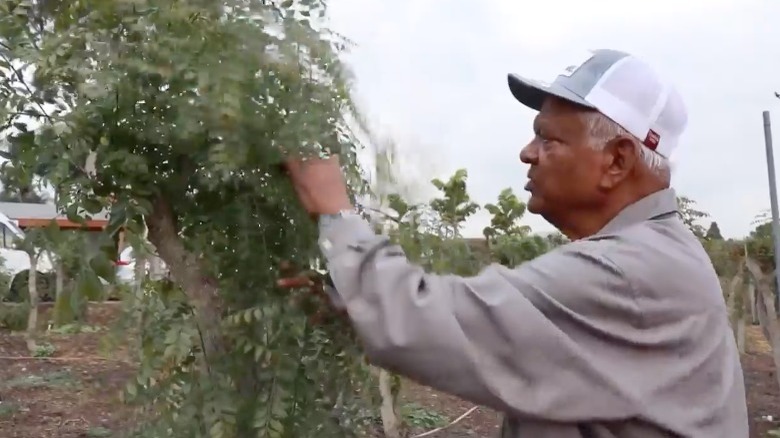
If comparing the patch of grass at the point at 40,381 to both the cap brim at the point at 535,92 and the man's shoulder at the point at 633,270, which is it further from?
the man's shoulder at the point at 633,270

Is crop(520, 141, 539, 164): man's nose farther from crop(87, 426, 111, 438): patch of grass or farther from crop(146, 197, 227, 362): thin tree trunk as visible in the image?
crop(87, 426, 111, 438): patch of grass

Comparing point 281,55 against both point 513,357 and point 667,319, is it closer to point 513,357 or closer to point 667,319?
point 513,357

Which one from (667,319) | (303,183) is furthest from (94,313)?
(667,319)

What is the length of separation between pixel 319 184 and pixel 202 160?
0.31m

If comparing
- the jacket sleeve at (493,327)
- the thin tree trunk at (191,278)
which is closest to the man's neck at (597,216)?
the jacket sleeve at (493,327)

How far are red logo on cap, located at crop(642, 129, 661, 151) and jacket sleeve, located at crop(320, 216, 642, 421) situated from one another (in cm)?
29

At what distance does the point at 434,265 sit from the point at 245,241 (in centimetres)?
51

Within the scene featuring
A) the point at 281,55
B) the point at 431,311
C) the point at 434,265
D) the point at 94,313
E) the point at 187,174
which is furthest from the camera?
the point at 434,265

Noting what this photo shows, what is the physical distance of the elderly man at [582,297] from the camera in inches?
49.0

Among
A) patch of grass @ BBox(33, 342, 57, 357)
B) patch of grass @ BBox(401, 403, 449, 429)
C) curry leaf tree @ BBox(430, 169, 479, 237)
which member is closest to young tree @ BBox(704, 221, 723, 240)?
patch of grass @ BBox(401, 403, 449, 429)

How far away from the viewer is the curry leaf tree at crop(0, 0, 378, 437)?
1.56m

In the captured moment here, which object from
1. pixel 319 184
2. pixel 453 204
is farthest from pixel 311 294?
pixel 453 204

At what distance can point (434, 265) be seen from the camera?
2006mm

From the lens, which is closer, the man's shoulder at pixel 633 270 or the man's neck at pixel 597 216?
the man's shoulder at pixel 633 270
